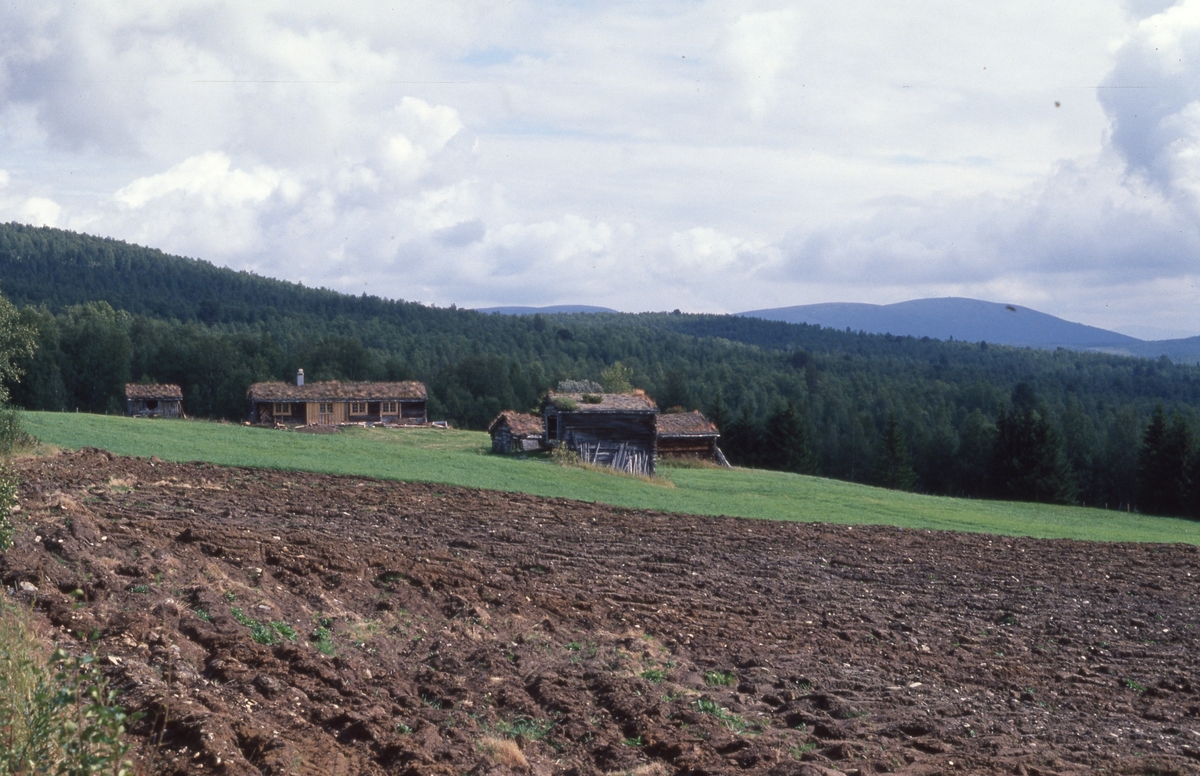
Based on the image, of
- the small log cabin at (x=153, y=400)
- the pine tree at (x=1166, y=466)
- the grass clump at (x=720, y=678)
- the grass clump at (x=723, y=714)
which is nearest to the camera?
the grass clump at (x=723, y=714)

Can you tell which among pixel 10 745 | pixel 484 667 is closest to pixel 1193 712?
pixel 484 667

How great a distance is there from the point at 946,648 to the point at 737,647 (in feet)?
10.4

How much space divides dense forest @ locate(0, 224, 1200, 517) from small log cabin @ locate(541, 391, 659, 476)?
899 inches

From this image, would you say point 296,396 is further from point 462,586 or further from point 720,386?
point 720,386

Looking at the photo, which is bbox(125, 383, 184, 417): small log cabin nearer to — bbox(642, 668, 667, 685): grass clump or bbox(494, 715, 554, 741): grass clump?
bbox(642, 668, 667, 685): grass clump

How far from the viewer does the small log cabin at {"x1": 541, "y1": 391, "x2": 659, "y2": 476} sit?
146ft

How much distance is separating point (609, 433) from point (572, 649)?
33.4m

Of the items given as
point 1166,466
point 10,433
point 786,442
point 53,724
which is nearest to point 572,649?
point 53,724

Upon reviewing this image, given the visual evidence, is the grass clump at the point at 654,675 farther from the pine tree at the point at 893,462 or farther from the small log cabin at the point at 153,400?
the pine tree at the point at 893,462

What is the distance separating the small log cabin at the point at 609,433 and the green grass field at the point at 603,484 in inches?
75.0

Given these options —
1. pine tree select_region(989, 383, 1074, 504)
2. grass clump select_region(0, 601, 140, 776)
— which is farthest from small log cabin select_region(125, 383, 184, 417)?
grass clump select_region(0, 601, 140, 776)

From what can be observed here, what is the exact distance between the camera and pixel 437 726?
27.0ft

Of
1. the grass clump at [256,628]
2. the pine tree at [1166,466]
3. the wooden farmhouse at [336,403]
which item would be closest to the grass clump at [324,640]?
the grass clump at [256,628]

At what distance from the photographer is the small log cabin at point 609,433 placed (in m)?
44.5
